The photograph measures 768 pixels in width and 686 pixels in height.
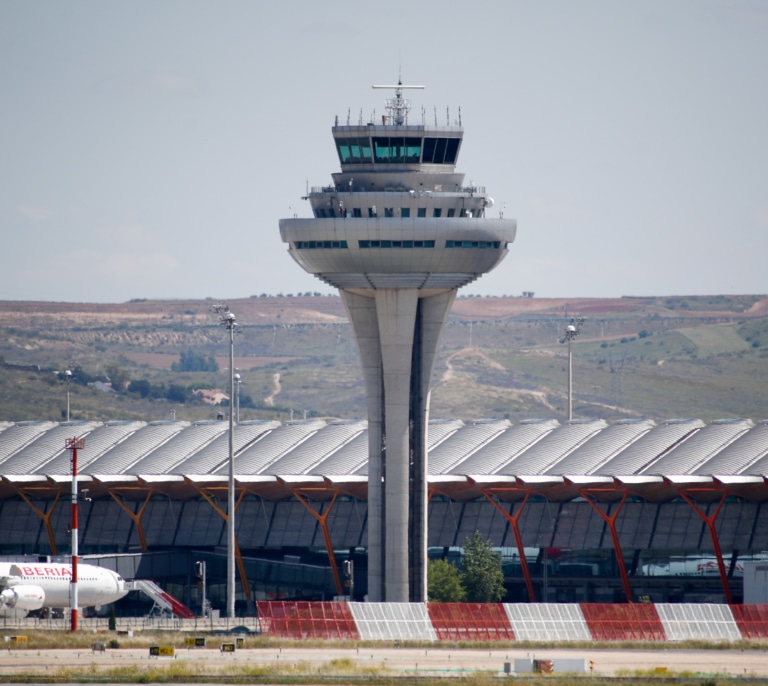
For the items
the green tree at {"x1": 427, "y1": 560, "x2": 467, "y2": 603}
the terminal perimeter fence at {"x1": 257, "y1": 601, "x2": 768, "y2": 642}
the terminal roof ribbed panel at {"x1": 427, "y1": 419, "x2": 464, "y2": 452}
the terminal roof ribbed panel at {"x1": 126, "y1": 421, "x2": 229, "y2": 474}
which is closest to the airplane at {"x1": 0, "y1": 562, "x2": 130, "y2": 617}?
the terminal perimeter fence at {"x1": 257, "y1": 601, "x2": 768, "y2": 642}

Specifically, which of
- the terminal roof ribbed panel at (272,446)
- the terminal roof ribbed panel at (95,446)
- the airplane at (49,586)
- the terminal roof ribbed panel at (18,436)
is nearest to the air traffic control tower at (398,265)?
the airplane at (49,586)

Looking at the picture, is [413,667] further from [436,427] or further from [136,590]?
[436,427]

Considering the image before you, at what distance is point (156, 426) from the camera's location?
148 metres

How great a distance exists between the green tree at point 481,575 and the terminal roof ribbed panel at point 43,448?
120 ft

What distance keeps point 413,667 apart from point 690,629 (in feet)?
64.0

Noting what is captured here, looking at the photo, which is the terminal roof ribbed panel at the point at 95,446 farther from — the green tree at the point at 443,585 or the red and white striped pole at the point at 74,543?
the red and white striped pole at the point at 74,543

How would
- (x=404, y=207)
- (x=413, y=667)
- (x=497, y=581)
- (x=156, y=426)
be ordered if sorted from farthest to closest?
(x=156, y=426) < (x=497, y=581) < (x=404, y=207) < (x=413, y=667)

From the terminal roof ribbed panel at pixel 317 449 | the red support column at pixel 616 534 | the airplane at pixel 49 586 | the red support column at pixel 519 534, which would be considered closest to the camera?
the airplane at pixel 49 586

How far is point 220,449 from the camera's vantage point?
456 feet

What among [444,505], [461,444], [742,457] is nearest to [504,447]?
[461,444]

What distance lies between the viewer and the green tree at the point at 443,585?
11488 cm

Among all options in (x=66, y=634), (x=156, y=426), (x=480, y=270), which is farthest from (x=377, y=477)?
(x=156, y=426)

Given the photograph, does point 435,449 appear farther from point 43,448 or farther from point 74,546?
point 74,546

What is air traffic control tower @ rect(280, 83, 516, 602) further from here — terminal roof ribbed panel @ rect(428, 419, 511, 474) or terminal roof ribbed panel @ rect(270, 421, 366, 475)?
terminal roof ribbed panel @ rect(270, 421, 366, 475)
